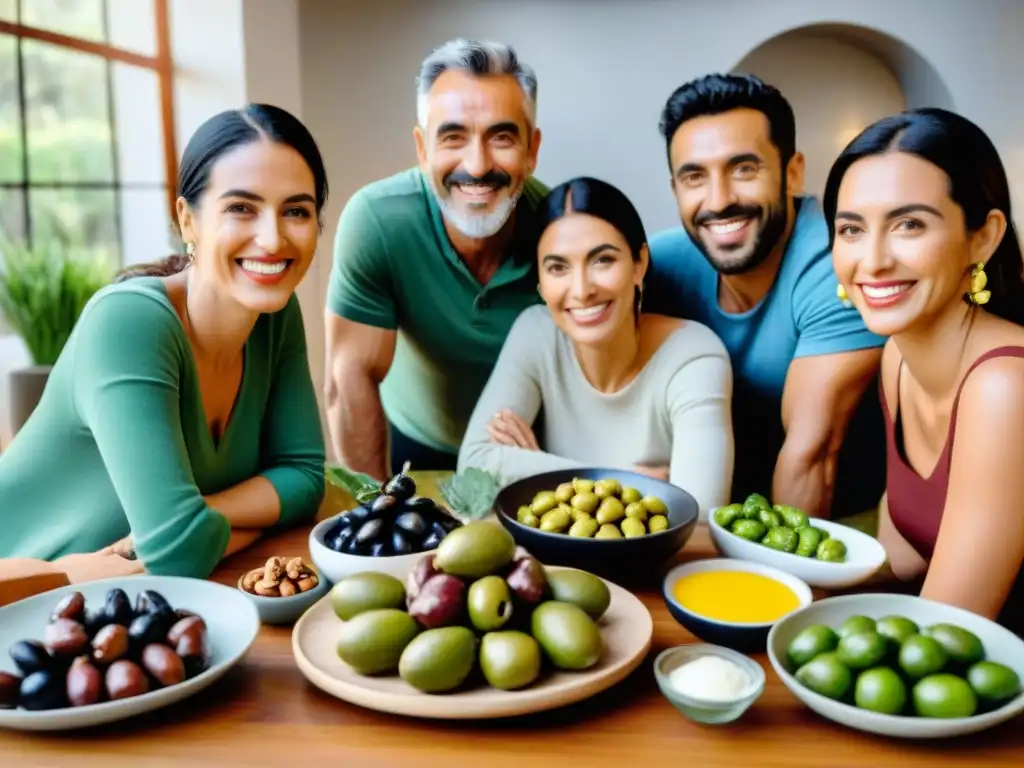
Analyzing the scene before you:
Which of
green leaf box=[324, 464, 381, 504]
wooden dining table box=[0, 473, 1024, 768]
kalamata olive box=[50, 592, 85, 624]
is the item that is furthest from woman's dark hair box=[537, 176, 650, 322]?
kalamata olive box=[50, 592, 85, 624]

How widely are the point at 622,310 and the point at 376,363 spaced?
0.65 m

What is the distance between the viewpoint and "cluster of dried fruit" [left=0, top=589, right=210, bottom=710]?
0.91 meters

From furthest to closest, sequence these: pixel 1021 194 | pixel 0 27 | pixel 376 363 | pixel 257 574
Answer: pixel 1021 194 < pixel 0 27 < pixel 376 363 < pixel 257 574

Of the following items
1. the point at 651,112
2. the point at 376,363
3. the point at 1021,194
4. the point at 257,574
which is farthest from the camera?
the point at 1021,194

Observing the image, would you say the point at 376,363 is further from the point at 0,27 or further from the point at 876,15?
the point at 876,15

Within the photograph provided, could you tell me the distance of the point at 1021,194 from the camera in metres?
3.43

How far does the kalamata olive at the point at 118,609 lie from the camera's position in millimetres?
991

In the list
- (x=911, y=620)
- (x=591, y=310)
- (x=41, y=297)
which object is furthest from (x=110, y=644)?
(x=41, y=297)

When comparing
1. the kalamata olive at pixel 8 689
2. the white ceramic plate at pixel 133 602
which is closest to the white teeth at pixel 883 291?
the white ceramic plate at pixel 133 602

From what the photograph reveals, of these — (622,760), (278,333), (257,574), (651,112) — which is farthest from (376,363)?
(651,112)

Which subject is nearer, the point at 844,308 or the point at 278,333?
the point at 278,333

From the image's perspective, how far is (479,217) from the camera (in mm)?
1832

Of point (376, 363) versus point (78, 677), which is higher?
point (376, 363)

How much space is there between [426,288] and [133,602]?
1064 millimetres
